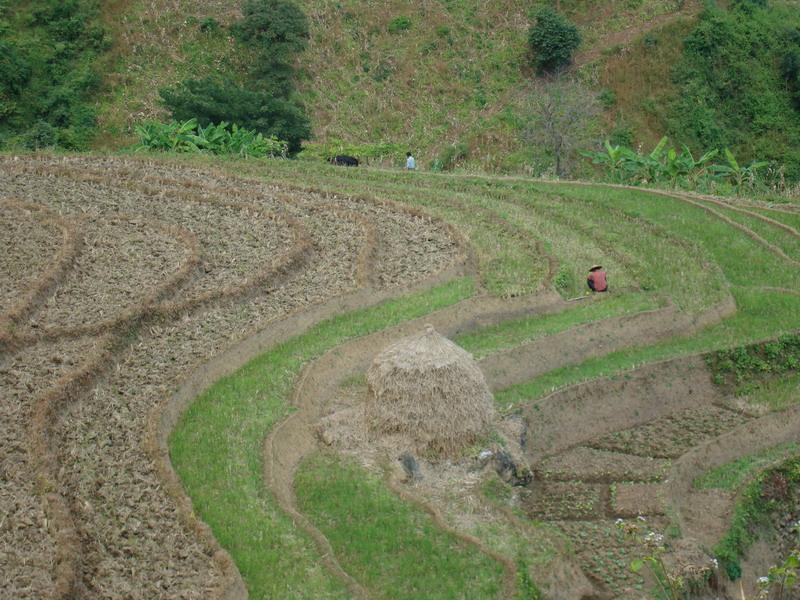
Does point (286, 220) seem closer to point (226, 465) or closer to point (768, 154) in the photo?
point (226, 465)

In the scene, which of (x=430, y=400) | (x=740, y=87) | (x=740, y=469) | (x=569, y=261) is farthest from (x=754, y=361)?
(x=740, y=87)

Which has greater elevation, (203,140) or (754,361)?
(203,140)

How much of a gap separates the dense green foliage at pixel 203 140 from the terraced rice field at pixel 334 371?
3.38 metres

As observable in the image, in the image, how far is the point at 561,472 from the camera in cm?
1831

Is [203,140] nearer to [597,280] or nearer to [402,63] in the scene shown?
[597,280]

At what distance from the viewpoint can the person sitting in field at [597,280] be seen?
77.2 feet

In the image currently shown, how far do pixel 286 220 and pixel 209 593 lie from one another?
44.9 feet

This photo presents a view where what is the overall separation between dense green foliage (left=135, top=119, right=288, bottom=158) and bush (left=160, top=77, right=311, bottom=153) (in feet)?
6.87

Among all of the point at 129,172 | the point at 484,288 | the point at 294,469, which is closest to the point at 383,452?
the point at 294,469

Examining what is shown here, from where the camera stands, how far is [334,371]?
62.5ft

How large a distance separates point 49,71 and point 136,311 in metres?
27.1

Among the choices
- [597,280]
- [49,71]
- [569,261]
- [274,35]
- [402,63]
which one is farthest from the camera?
[402,63]

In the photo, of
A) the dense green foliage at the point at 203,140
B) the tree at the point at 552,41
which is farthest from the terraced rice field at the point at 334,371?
the tree at the point at 552,41

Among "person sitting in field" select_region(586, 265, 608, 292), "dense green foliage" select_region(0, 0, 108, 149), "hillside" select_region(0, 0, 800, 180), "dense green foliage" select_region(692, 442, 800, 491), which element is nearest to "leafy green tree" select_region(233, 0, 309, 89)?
"hillside" select_region(0, 0, 800, 180)
